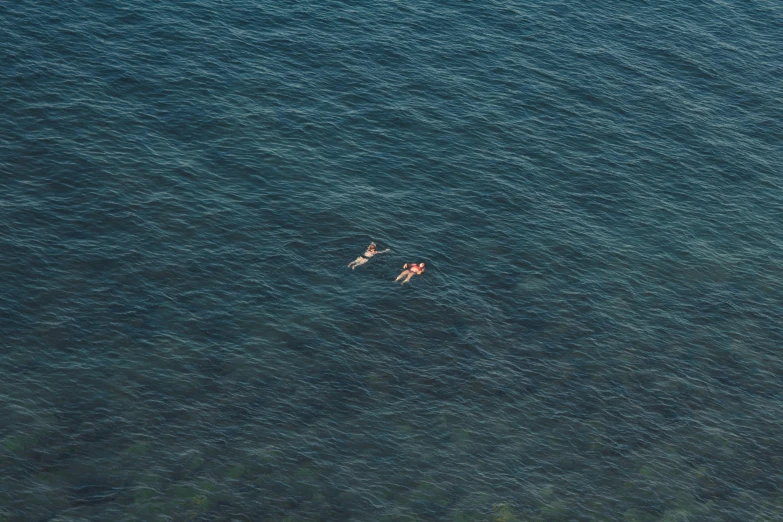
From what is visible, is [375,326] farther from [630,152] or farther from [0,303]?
[630,152]

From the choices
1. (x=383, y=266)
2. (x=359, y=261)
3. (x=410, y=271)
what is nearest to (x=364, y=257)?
(x=359, y=261)

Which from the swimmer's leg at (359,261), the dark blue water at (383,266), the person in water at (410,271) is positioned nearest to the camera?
the dark blue water at (383,266)

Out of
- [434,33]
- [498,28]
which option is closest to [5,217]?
[434,33]

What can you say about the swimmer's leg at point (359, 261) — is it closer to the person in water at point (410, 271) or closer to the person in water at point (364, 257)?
the person in water at point (364, 257)

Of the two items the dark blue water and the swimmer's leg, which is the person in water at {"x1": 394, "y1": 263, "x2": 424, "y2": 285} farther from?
the swimmer's leg

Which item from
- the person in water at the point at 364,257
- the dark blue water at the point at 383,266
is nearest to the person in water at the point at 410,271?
the dark blue water at the point at 383,266

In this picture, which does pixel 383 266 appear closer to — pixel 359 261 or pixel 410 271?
pixel 359 261

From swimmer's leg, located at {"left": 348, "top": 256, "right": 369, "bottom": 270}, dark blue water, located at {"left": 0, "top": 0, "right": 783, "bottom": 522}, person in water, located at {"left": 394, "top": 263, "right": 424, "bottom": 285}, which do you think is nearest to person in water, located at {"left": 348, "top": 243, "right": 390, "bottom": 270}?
swimmer's leg, located at {"left": 348, "top": 256, "right": 369, "bottom": 270}

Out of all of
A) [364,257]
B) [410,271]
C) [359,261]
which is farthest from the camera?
[364,257]
